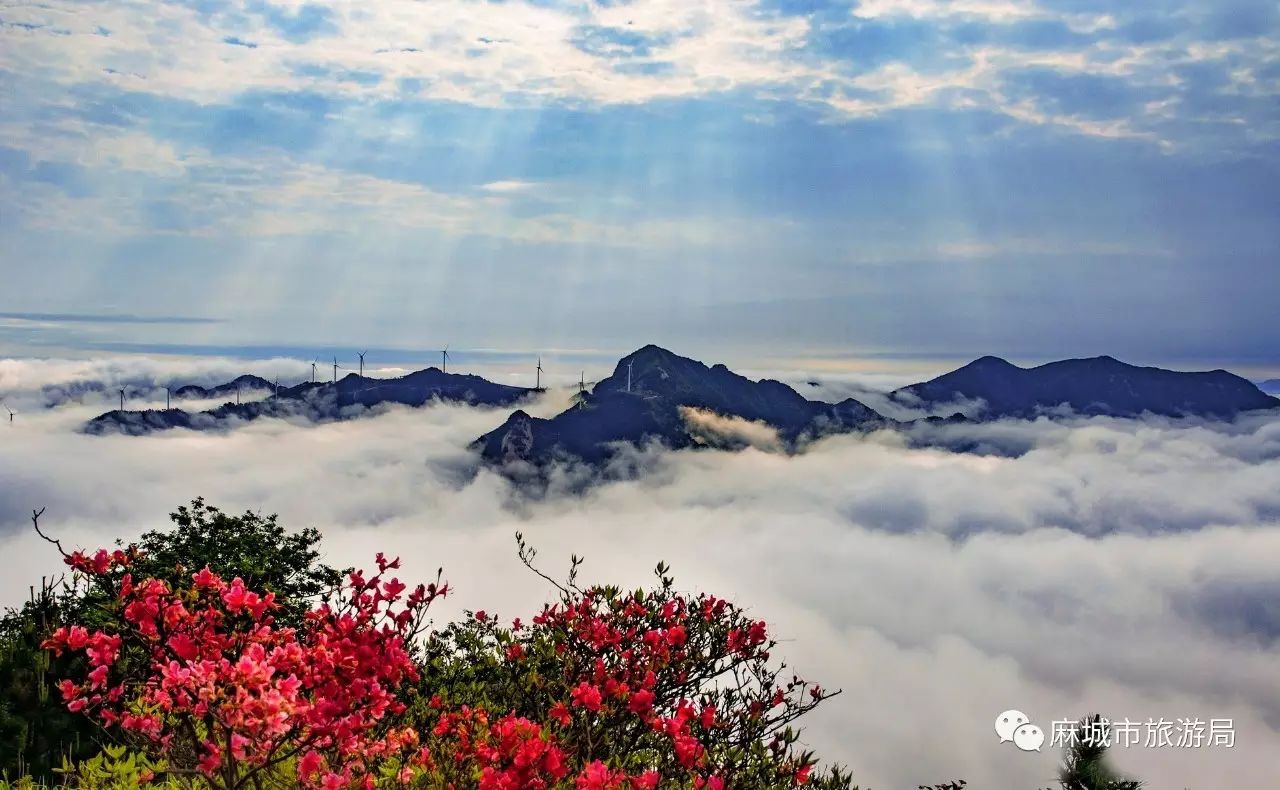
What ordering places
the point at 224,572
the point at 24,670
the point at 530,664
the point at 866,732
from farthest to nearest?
the point at 866,732 < the point at 224,572 < the point at 530,664 < the point at 24,670

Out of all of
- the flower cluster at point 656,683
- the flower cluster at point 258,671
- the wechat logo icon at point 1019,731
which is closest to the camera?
the flower cluster at point 258,671

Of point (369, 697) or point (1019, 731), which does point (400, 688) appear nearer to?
point (369, 697)

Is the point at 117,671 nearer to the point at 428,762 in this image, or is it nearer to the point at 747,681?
the point at 428,762

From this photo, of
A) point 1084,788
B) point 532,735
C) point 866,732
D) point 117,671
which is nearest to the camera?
point 532,735

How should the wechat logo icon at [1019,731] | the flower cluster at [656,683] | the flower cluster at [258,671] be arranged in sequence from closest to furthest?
1. the flower cluster at [258,671]
2. the flower cluster at [656,683]
3. the wechat logo icon at [1019,731]

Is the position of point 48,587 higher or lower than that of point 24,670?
higher

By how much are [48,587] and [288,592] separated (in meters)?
23.3

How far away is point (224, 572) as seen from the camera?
111ft

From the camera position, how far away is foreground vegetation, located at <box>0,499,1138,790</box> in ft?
23.8

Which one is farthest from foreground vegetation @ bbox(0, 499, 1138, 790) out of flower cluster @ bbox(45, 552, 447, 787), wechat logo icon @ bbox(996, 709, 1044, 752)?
wechat logo icon @ bbox(996, 709, 1044, 752)

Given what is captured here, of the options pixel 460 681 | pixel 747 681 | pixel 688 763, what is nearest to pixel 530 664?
pixel 747 681

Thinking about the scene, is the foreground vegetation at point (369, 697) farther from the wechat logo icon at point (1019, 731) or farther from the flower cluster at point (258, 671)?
the wechat logo icon at point (1019, 731)

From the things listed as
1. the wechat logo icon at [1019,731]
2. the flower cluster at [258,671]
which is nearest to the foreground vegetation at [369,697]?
the flower cluster at [258,671]

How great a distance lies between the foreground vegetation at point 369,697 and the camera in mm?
7250
